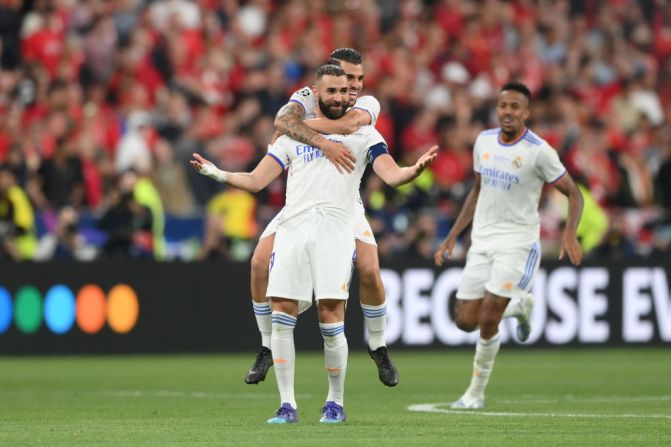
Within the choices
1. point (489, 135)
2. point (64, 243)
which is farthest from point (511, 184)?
point (64, 243)

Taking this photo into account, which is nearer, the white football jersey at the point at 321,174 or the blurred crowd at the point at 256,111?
the white football jersey at the point at 321,174

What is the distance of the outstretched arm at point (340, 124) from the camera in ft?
34.3

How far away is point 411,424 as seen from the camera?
1051 cm

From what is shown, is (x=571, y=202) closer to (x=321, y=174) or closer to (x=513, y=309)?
(x=513, y=309)

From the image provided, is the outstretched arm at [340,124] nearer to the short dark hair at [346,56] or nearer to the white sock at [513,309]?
the short dark hair at [346,56]

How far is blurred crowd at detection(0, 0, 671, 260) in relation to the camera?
19.1 metres

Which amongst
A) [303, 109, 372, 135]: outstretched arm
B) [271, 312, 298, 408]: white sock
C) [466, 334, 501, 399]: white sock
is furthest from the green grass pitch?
[303, 109, 372, 135]: outstretched arm

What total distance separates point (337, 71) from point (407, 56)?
13707 millimetres

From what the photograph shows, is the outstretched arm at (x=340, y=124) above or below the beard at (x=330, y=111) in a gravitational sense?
below

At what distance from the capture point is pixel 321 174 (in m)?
10.4

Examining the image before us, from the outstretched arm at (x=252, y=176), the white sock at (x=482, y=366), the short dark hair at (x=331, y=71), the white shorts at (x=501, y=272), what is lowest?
the white sock at (x=482, y=366)

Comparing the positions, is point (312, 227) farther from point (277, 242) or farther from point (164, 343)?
point (164, 343)

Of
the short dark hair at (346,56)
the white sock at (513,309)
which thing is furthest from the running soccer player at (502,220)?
the short dark hair at (346,56)

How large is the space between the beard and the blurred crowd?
8.37 metres
